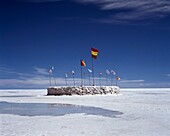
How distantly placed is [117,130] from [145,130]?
34.7 inches

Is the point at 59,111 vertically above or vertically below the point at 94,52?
below

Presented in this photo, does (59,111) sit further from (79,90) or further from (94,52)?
(94,52)

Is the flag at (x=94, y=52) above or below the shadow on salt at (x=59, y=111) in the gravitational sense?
above

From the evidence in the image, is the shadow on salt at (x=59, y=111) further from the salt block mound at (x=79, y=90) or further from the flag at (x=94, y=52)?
the flag at (x=94, y=52)

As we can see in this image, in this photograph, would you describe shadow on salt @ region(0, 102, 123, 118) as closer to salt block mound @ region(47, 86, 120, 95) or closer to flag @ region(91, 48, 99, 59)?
salt block mound @ region(47, 86, 120, 95)

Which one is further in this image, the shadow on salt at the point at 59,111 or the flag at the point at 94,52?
the flag at the point at 94,52

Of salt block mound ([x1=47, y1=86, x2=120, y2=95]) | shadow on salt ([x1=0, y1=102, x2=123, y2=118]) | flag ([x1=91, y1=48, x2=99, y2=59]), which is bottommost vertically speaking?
shadow on salt ([x1=0, y1=102, x2=123, y2=118])

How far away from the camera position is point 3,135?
8.35 meters

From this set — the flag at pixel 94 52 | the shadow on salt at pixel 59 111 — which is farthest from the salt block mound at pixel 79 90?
the shadow on salt at pixel 59 111

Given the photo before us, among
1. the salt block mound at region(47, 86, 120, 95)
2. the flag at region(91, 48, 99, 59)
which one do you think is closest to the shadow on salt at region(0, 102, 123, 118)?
the salt block mound at region(47, 86, 120, 95)

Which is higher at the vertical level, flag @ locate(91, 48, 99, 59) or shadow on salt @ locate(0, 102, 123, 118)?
flag @ locate(91, 48, 99, 59)

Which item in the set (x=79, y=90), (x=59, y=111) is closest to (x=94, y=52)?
(x=79, y=90)

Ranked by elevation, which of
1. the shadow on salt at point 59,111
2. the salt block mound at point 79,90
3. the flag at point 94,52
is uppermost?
the flag at point 94,52

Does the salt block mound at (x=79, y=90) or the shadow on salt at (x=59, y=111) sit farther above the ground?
the salt block mound at (x=79, y=90)
